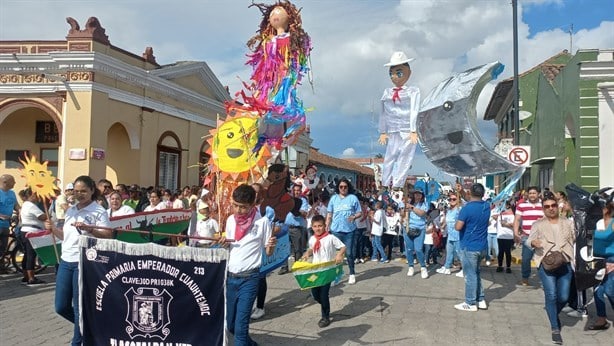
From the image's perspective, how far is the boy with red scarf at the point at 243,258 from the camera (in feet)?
15.4

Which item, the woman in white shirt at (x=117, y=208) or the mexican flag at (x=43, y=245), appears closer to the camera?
the mexican flag at (x=43, y=245)

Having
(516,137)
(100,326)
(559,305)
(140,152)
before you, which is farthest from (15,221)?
(516,137)

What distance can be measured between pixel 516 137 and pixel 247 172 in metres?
9.00

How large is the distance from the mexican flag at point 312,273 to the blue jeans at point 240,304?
107cm

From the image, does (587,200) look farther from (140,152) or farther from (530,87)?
(530,87)

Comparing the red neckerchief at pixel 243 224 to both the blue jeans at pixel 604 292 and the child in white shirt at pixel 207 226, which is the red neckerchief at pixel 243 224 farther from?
the blue jeans at pixel 604 292

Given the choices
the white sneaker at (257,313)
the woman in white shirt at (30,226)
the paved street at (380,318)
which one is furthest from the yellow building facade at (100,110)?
the white sneaker at (257,313)

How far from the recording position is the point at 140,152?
57.7 feet

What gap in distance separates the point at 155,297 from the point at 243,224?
1.01 meters

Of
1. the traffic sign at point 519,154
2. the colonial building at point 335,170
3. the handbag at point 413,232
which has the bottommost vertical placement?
the handbag at point 413,232

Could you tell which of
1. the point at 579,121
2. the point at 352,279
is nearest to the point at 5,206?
the point at 352,279

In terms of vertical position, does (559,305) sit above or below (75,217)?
below

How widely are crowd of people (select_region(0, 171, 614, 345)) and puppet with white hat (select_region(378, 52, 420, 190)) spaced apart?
775 millimetres

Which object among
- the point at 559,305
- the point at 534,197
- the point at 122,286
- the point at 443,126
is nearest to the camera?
the point at 122,286
